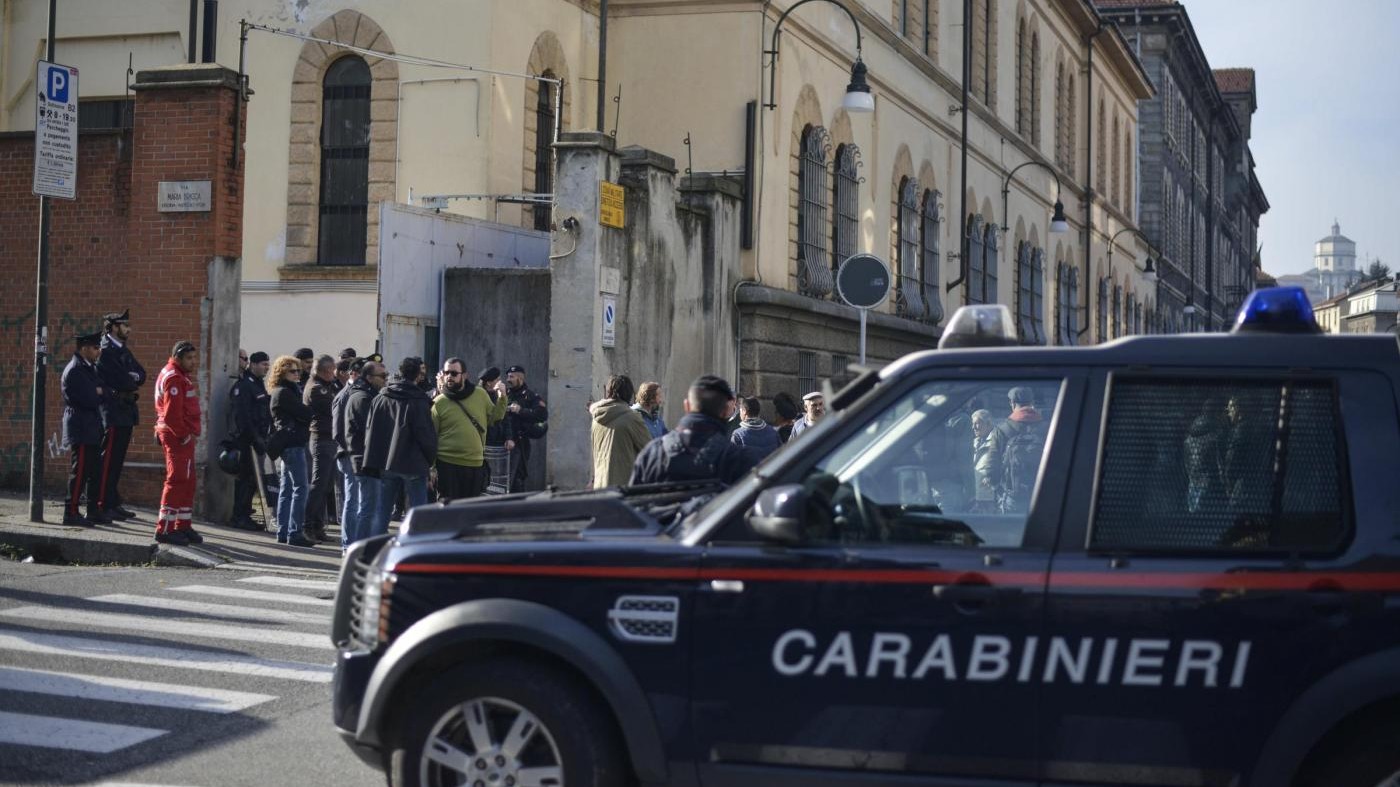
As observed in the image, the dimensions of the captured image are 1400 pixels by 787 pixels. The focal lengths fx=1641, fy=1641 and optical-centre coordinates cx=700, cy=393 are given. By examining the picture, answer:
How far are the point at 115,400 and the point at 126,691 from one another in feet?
23.5

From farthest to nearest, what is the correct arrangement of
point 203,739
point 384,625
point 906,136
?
point 906,136, point 203,739, point 384,625

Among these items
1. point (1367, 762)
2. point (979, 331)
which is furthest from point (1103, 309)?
point (1367, 762)

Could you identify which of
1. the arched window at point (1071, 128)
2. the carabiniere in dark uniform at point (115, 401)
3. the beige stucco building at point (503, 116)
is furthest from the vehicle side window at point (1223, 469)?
the arched window at point (1071, 128)

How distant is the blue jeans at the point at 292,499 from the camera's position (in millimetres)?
14891

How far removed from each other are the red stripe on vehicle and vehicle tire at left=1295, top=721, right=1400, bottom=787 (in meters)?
0.42

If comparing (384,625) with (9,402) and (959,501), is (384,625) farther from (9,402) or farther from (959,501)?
(9,402)

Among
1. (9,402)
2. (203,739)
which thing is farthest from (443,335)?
(203,739)

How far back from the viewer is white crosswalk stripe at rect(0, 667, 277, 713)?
812 centimetres

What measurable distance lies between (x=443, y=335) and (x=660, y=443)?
445 inches

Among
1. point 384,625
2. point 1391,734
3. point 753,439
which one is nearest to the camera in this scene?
point 1391,734

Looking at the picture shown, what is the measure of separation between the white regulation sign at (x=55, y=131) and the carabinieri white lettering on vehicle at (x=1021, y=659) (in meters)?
11.8

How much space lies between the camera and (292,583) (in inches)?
501

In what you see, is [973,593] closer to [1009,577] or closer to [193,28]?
[1009,577]

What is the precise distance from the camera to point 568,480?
17734 mm
